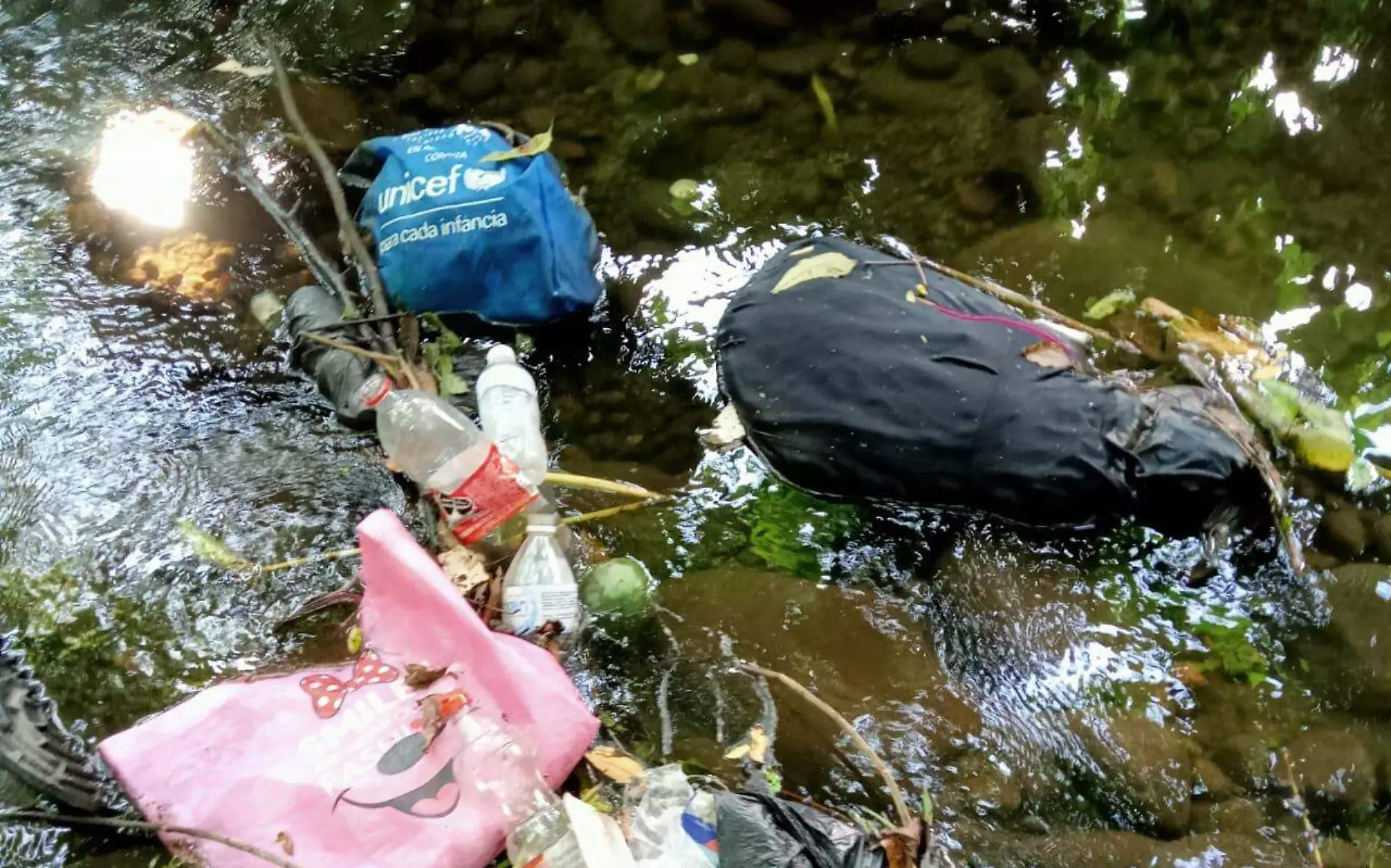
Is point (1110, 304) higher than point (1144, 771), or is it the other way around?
point (1110, 304)

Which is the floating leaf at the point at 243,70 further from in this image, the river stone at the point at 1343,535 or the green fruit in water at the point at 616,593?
the river stone at the point at 1343,535

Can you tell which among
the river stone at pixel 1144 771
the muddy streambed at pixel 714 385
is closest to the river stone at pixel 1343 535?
the muddy streambed at pixel 714 385

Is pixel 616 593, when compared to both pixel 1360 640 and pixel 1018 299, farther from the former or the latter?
pixel 1360 640

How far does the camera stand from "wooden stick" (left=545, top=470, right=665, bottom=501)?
230 centimetres

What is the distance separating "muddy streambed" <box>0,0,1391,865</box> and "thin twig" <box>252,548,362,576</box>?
0.09 ft

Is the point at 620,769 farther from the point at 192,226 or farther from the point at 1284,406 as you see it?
the point at 192,226

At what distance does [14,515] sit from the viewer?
2217 mm

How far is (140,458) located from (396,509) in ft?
2.27

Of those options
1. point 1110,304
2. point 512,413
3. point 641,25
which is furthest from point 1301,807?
point 641,25

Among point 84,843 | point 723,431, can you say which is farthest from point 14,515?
point 723,431

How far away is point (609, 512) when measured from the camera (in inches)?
90.4

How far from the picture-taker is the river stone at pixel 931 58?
306 centimetres

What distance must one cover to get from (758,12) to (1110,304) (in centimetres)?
156

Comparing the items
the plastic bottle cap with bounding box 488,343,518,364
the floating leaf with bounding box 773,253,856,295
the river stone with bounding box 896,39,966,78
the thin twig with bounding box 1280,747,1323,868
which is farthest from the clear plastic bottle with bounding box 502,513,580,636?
the river stone with bounding box 896,39,966,78
